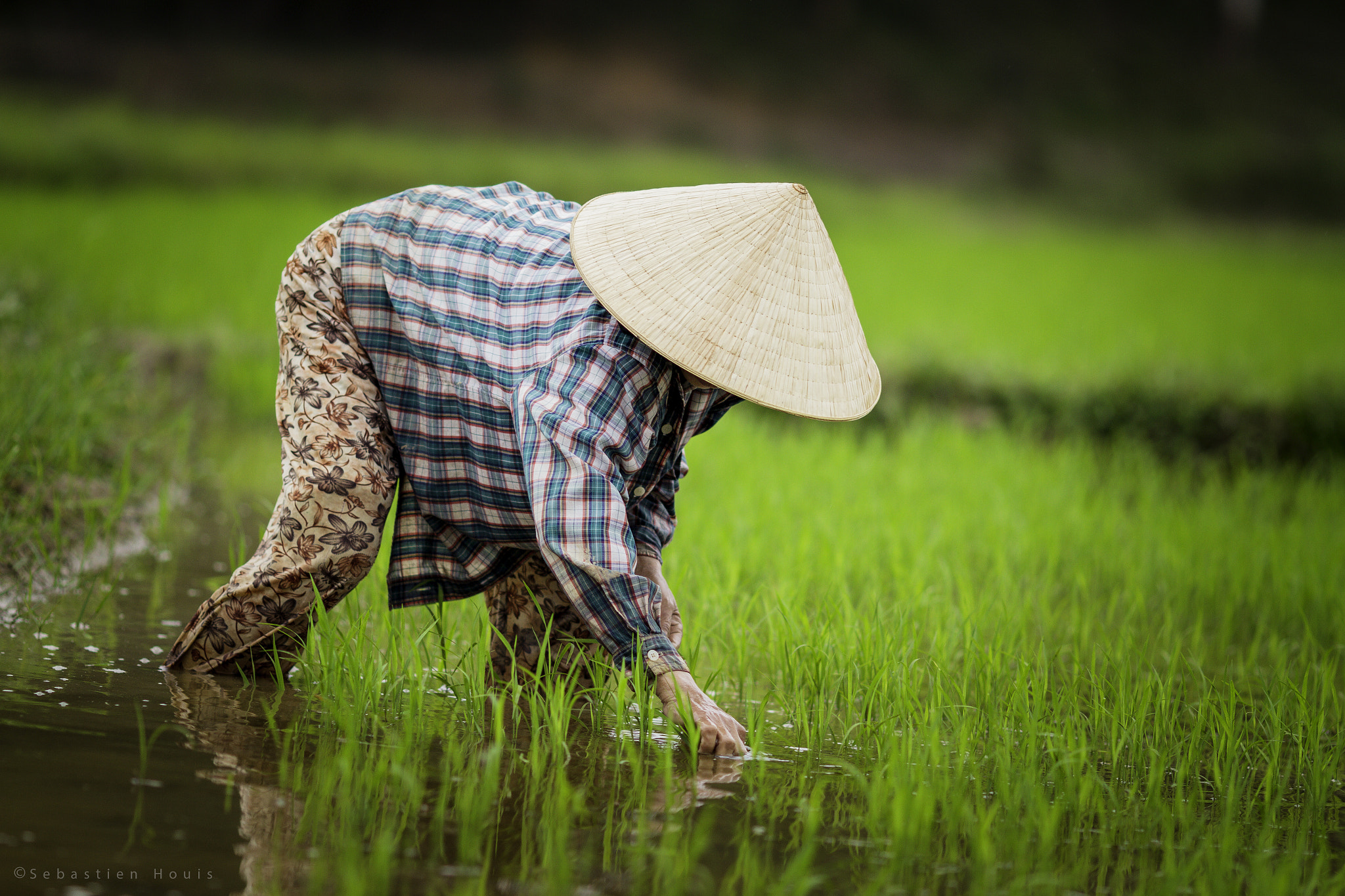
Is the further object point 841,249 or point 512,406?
point 841,249

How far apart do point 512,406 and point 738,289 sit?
403 millimetres

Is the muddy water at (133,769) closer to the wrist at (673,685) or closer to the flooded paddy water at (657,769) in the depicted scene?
the flooded paddy water at (657,769)

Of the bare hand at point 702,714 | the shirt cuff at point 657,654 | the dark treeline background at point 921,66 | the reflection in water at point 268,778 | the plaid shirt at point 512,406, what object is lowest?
the reflection in water at point 268,778

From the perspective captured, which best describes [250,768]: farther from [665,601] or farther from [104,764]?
[665,601]

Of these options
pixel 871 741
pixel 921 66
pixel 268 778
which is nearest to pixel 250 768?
pixel 268 778

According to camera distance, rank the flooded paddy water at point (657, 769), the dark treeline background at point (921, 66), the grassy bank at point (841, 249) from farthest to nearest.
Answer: the dark treeline background at point (921, 66), the grassy bank at point (841, 249), the flooded paddy water at point (657, 769)

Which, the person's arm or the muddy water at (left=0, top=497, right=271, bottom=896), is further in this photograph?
the person's arm

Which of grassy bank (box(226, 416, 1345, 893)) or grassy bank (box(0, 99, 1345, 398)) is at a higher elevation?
grassy bank (box(0, 99, 1345, 398))

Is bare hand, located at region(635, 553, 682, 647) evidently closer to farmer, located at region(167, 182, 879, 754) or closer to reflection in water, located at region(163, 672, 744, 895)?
farmer, located at region(167, 182, 879, 754)

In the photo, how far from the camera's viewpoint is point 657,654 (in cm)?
168

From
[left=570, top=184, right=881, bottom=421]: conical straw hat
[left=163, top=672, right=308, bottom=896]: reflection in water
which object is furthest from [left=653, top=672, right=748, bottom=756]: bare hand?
[left=163, top=672, right=308, bottom=896]: reflection in water

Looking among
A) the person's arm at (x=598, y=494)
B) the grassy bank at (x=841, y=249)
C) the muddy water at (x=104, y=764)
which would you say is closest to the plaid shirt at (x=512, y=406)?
the person's arm at (x=598, y=494)

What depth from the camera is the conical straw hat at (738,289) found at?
5.53 feet

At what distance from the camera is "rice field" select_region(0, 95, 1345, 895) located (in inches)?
60.8
